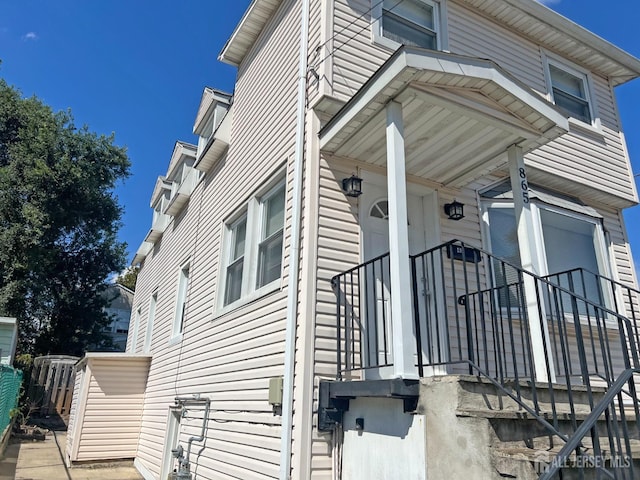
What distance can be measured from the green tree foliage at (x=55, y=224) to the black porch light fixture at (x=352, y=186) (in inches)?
620

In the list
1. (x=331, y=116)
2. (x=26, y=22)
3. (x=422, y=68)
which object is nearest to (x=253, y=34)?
(x=331, y=116)

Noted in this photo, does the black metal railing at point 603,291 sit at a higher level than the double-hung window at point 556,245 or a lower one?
A: lower

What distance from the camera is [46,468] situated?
26.9 feet

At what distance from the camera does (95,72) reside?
1692 centimetres

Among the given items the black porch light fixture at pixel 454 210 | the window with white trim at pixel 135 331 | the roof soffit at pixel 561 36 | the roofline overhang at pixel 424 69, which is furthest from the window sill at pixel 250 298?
the window with white trim at pixel 135 331

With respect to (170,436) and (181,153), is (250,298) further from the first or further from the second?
(181,153)

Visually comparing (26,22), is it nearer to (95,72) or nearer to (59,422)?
(95,72)

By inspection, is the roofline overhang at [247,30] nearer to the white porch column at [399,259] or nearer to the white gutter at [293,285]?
the white gutter at [293,285]

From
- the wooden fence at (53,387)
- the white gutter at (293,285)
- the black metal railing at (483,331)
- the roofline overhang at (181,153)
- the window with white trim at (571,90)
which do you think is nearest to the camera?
the black metal railing at (483,331)

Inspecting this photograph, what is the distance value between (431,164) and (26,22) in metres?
13.6

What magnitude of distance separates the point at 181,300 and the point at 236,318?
11.5 feet

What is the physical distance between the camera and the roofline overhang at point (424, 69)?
11.7ft

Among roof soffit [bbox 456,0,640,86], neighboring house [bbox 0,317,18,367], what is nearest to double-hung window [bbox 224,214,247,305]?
roof soffit [bbox 456,0,640,86]

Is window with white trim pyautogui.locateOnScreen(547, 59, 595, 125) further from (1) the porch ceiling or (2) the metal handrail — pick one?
(2) the metal handrail
